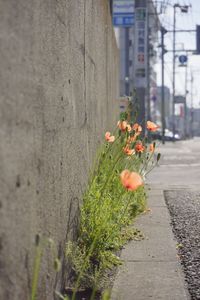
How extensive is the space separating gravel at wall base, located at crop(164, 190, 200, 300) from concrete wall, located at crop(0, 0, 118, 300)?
0.84m

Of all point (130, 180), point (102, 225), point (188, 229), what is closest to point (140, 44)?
point (188, 229)

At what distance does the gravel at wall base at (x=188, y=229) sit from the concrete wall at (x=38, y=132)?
0.84 metres

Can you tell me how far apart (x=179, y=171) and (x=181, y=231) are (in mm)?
7766

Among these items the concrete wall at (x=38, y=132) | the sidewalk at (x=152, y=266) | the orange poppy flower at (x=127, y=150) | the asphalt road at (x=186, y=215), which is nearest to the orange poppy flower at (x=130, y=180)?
the concrete wall at (x=38, y=132)

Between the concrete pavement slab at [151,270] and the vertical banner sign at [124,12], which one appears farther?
the vertical banner sign at [124,12]

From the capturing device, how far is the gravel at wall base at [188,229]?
12.0ft

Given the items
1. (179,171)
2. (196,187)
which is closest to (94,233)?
(196,187)

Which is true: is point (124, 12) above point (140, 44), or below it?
above

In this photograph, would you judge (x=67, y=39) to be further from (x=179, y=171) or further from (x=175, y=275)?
(x=179, y=171)

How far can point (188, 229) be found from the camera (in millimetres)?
5230

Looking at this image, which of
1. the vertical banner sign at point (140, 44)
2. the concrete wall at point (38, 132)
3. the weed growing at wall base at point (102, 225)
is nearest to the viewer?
the concrete wall at point (38, 132)

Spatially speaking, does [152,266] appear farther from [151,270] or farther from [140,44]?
[140,44]

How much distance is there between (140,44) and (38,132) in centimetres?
2336

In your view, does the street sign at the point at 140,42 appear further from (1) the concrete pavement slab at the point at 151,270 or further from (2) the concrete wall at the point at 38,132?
(2) the concrete wall at the point at 38,132
